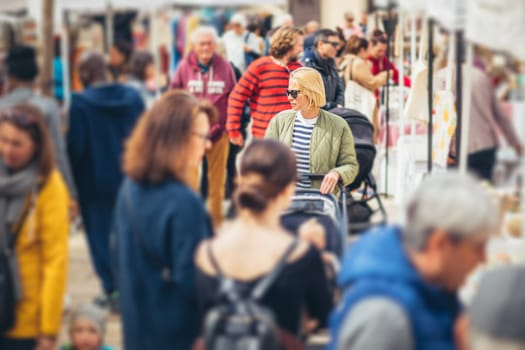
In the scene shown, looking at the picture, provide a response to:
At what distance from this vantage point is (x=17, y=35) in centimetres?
1480

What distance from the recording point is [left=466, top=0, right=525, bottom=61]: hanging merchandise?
4234 mm

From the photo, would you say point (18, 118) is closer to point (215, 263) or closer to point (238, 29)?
point (215, 263)

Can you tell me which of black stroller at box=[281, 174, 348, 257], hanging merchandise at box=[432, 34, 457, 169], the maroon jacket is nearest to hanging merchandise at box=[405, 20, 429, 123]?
hanging merchandise at box=[432, 34, 457, 169]

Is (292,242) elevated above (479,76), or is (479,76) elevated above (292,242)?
(479,76)

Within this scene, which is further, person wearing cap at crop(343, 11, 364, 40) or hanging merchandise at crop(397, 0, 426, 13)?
person wearing cap at crop(343, 11, 364, 40)

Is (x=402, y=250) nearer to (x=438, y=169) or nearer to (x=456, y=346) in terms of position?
(x=456, y=346)

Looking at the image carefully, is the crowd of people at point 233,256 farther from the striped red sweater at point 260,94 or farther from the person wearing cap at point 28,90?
the striped red sweater at point 260,94

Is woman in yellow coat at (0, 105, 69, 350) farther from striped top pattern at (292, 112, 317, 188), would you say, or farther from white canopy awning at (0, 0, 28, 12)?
white canopy awning at (0, 0, 28, 12)

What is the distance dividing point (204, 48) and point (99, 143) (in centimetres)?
245

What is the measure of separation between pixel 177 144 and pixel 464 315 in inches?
49.4

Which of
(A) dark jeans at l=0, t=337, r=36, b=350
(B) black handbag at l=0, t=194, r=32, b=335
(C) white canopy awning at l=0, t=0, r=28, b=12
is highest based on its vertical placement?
(C) white canopy awning at l=0, t=0, r=28, b=12

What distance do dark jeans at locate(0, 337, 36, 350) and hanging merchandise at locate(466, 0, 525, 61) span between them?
6.87ft

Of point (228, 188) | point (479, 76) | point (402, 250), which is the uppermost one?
point (479, 76)

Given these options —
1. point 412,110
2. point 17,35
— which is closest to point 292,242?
point 412,110
